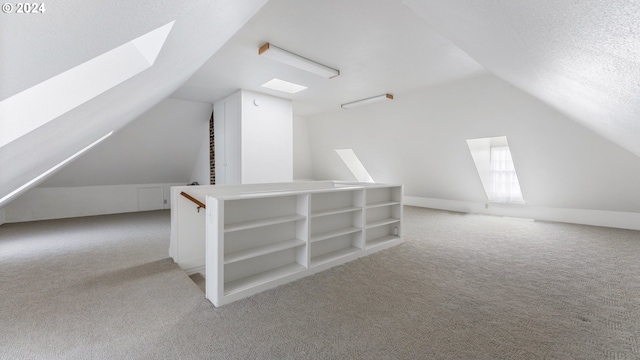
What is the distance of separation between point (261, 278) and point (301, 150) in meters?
6.89

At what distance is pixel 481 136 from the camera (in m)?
5.51

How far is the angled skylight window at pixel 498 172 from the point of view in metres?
6.36

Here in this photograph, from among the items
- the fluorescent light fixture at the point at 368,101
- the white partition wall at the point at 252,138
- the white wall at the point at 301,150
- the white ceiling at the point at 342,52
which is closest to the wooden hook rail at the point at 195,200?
the white ceiling at the point at 342,52

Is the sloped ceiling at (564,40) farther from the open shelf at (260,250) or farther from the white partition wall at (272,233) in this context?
the open shelf at (260,250)

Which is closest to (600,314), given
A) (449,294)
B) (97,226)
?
(449,294)

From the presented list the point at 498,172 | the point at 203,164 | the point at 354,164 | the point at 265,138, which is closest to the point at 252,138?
the point at 265,138

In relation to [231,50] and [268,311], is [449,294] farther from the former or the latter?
[231,50]

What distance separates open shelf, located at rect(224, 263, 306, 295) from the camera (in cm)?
250

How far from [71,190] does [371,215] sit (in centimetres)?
725

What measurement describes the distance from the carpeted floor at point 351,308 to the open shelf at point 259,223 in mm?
653

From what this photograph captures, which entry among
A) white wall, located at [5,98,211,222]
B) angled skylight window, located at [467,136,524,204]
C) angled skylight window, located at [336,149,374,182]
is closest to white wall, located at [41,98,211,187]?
white wall, located at [5,98,211,222]

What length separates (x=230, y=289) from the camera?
2467mm

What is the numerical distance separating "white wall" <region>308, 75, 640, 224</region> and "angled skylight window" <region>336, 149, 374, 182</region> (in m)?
0.86

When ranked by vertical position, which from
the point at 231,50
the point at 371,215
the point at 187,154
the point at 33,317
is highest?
the point at 231,50
